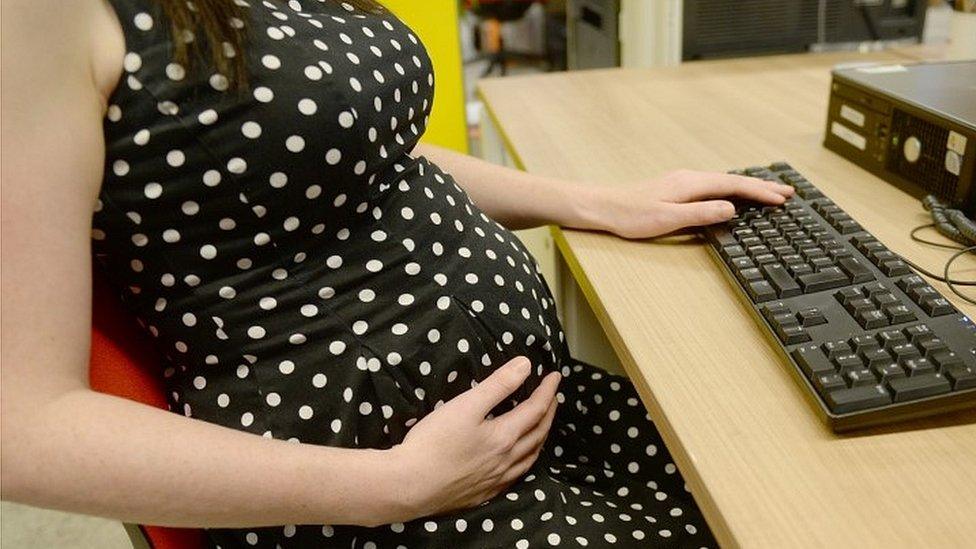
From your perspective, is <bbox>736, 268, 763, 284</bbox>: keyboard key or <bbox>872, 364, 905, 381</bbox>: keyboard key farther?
<bbox>736, 268, 763, 284</bbox>: keyboard key

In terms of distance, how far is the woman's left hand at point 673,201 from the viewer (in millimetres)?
762

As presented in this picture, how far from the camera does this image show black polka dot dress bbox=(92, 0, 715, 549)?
1.77ft

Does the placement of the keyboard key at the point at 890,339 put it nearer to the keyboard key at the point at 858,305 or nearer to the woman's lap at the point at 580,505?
the keyboard key at the point at 858,305

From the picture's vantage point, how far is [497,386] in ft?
2.08

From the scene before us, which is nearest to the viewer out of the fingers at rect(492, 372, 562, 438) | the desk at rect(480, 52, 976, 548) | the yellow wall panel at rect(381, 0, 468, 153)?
the desk at rect(480, 52, 976, 548)

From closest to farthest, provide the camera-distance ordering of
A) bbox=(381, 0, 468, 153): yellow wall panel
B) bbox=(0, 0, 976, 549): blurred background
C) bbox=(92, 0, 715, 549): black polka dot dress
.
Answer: bbox=(92, 0, 715, 549): black polka dot dress → bbox=(0, 0, 976, 549): blurred background → bbox=(381, 0, 468, 153): yellow wall panel

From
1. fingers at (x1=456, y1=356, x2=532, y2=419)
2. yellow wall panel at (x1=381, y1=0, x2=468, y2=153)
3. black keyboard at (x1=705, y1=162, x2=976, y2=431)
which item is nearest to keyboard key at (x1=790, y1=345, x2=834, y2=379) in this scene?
black keyboard at (x1=705, y1=162, x2=976, y2=431)

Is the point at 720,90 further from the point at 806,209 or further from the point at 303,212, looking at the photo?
the point at 303,212

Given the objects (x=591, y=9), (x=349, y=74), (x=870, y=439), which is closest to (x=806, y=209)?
(x=870, y=439)

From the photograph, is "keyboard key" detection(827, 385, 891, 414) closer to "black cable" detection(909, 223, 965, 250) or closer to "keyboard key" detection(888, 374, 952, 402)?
"keyboard key" detection(888, 374, 952, 402)

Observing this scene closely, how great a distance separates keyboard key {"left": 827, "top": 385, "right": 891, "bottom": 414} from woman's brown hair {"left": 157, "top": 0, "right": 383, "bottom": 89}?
459 millimetres

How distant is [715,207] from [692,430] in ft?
1.05

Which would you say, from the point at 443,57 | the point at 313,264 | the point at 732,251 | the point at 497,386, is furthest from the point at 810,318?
the point at 443,57

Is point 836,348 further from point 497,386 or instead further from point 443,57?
point 443,57
